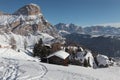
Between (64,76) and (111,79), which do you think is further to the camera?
(111,79)

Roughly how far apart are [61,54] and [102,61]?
78.5 meters

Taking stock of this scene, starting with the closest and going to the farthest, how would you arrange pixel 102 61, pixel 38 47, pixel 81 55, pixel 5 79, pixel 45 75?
pixel 5 79 < pixel 45 75 < pixel 38 47 < pixel 81 55 < pixel 102 61

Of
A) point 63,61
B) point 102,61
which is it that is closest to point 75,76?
point 63,61

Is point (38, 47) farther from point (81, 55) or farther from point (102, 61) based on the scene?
point (102, 61)

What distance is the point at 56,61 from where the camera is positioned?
55375 mm

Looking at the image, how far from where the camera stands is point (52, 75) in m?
31.0

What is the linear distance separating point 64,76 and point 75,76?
1614 millimetres

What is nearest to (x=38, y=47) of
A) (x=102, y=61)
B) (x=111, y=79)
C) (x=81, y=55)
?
(x=81, y=55)

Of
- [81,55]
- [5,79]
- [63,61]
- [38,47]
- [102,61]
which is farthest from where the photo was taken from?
[102,61]

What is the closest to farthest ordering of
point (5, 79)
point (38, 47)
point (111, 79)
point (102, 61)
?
point (5, 79) < point (111, 79) < point (38, 47) < point (102, 61)

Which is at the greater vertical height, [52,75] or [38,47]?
[38,47]

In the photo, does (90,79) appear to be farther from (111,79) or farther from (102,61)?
(102,61)

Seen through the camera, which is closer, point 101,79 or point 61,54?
point 101,79

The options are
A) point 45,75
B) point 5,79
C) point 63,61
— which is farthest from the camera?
point 63,61
